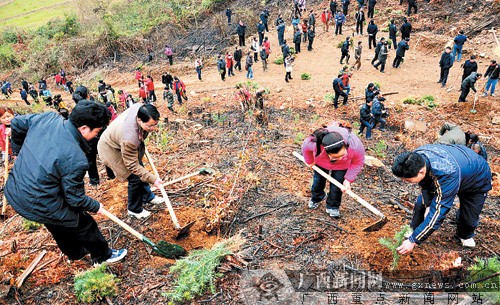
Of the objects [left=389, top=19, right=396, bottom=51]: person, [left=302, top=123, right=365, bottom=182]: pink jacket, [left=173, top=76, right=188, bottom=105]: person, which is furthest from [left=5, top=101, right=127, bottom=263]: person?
[left=389, top=19, right=396, bottom=51]: person

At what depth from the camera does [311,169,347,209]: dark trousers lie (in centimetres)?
411

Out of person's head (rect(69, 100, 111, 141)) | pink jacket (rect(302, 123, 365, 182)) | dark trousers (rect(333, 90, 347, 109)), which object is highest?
person's head (rect(69, 100, 111, 141))

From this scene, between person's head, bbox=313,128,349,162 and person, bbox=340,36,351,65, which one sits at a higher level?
person's head, bbox=313,128,349,162

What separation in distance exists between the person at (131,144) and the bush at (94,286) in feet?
4.12

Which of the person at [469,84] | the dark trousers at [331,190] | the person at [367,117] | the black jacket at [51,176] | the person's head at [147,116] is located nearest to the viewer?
the black jacket at [51,176]

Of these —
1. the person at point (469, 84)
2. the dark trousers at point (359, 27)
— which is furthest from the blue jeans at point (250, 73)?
the person at point (469, 84)

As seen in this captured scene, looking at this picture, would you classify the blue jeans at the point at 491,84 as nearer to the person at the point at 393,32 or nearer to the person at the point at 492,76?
the person at the point at 492,76

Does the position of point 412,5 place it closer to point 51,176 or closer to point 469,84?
point 469,84

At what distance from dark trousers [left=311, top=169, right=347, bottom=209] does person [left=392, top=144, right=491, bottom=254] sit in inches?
39.7

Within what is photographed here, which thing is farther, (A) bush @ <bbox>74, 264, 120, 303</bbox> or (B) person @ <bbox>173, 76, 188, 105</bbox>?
(B) person @ <bbox>173, 76, 188, 105</bbox>

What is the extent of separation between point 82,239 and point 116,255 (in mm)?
563

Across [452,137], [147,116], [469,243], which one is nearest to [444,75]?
[452,137]

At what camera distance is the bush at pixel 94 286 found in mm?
3227

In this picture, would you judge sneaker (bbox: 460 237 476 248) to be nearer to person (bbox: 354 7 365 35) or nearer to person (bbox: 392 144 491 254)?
person (bbox: 392 144 491 254)
